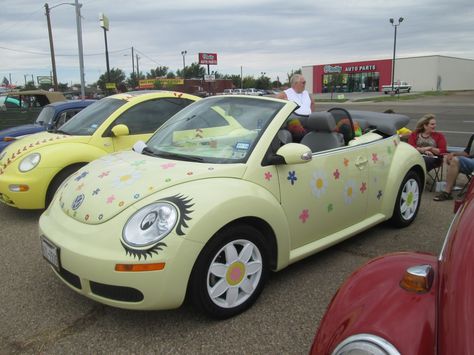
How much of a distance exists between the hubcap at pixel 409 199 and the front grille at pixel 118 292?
10.1ft

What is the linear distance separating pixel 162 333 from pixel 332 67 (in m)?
72.9

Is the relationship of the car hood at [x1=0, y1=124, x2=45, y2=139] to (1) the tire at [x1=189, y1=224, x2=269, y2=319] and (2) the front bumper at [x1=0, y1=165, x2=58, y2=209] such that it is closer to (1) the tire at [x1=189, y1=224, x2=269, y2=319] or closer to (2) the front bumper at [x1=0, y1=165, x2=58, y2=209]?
(2) the front bumper at [x1=0, y1=165, x2=58, y2=209]

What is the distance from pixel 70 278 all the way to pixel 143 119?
3638 mm

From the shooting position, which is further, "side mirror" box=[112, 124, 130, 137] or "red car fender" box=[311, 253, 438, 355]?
"side mirror" box=[112, 124, 130, 137]

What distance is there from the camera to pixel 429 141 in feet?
22.2

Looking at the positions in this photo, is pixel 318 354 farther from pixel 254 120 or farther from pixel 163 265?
pixel 254 120

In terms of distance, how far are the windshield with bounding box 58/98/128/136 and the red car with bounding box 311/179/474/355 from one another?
15.4 feet

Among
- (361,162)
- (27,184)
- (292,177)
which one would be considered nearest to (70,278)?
(292,177)

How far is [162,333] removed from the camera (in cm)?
284

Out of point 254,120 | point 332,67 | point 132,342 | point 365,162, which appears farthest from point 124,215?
point 332,67

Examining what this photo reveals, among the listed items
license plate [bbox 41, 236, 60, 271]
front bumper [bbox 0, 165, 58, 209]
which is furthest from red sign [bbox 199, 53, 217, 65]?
license plate [bbox 41, 236, 60, 271]

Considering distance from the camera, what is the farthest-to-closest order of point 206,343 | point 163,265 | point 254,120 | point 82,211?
1. point 254,120
2. point 82,211
3. point 206,343
4. point 163,265

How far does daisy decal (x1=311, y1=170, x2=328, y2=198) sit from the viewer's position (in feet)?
11.4

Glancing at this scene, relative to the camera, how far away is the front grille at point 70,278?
9.02ft
